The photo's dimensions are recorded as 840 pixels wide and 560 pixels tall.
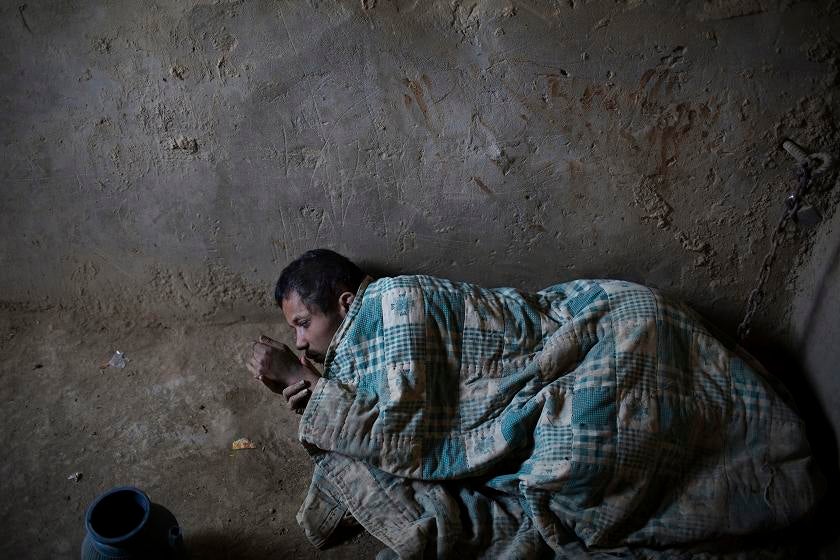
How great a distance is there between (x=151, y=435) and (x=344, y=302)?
2.73ft

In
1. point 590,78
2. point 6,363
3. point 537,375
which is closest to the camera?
point 537,375

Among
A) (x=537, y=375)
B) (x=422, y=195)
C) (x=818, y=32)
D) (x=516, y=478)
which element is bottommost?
(x=516, y=478)

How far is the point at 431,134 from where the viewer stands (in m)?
2.01

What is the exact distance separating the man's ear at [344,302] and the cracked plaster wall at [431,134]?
10.6 inches

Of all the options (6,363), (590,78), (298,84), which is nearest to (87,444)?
(6,363)

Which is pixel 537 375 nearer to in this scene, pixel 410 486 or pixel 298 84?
pixel 410 486

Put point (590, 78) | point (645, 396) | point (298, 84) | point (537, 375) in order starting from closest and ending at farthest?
1. point (645, 396)
2. point (537, 375)
3. point (590, 78)
4. point (298, 84)

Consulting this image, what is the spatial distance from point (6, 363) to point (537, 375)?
6.81 feet

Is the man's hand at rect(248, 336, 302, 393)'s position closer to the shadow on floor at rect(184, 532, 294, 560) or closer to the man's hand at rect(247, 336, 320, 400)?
the man's hand at rect(247, 336, 320, 400)

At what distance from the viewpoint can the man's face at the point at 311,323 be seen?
203cm

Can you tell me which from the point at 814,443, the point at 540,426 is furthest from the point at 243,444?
the point at 814,443

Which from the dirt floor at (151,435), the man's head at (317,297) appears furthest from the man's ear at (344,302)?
the dirt floor at (151,435)

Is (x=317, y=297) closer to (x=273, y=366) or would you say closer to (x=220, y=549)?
(x=273, y=366)

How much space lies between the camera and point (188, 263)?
2402 mm
